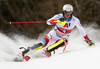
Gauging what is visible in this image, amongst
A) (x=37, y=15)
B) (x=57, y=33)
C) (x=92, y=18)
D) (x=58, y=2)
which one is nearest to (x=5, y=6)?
(x=37, y=15)

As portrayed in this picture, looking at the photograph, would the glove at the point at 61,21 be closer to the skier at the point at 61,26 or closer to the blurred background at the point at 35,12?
the skier at the point at 61,26

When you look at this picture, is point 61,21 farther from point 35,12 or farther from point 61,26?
point 35,12

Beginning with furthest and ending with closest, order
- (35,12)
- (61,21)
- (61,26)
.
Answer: (35,12), (61,26), (61,21)

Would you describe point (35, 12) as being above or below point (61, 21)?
above

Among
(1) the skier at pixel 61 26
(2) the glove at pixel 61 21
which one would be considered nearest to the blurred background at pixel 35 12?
(1) the skier at pixel 61 26

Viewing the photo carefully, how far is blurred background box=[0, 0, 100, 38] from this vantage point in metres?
10.6

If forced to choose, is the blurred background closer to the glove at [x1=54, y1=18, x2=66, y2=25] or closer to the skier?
the skier

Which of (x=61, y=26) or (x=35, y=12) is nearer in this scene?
(x=61, y=26)

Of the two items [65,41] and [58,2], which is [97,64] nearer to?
[65,41]

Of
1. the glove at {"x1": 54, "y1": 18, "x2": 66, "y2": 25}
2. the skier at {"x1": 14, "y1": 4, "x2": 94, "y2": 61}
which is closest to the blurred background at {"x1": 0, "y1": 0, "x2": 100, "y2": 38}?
the skier at {"x1": 14, "y1": 4, "x2": 94, "y2": 61}

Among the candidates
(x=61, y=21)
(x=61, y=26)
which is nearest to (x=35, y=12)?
(x=61, y=26)

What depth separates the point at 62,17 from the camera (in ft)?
11.3

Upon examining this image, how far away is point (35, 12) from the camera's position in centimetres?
1311

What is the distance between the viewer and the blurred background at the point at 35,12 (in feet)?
34.7
